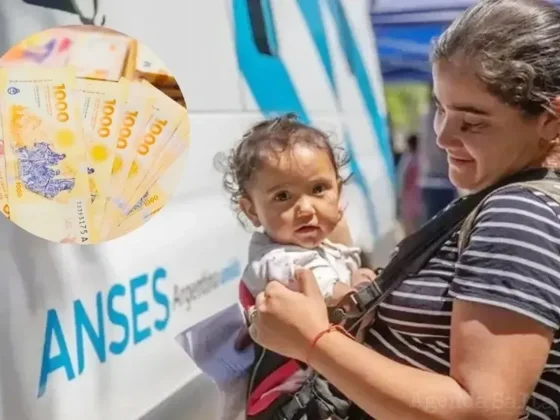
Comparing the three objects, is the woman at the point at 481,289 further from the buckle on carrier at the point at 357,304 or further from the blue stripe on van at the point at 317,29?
the blue stripe on van at the point at 317,29

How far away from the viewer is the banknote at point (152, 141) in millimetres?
1052

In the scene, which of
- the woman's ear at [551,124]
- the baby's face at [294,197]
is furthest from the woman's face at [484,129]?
the baby's face at [294,197]

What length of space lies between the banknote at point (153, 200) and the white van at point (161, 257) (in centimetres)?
2

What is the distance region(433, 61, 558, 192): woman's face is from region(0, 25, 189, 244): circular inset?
388mm

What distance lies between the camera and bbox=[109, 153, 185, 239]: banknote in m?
1.08

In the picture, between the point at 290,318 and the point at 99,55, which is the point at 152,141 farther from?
the point at 290,318

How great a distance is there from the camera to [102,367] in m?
1.07

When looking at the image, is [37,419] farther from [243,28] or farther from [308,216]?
[243,28]

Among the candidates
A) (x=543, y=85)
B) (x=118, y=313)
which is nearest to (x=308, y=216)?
(x=118, y=313)

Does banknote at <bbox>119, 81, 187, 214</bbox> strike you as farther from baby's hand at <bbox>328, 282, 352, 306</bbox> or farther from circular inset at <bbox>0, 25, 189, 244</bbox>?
baby's hand at <bbox>328, 282, 352, 306</bbox>

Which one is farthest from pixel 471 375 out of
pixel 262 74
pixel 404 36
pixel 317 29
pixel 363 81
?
pixel 404 36

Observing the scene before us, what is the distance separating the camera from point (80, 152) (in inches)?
38.9

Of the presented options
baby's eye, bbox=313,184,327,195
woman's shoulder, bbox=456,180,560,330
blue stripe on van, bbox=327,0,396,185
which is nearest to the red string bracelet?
woman's shoulder, bbox=456,180,560,330

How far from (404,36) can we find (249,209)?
195 cm
